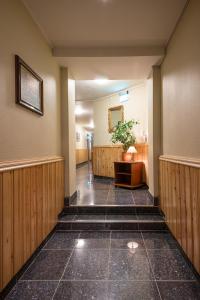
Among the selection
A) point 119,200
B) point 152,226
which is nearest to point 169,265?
point 152,226

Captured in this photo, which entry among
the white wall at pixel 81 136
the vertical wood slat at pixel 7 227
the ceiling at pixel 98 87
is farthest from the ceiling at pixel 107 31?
the white wall at pixel 81 136

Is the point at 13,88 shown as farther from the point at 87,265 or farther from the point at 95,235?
the point at 95,235

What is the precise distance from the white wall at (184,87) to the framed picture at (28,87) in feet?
5.44

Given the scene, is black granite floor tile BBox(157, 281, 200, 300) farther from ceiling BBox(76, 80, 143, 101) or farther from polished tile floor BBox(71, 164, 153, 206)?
ceiling BBox(76, 80, 143, 101)

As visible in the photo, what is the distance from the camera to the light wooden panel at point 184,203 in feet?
5.47

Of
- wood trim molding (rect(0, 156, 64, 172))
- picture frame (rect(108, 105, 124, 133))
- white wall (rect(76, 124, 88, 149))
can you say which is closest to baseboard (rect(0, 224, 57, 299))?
wood trim molding (rect(0, 156, 64, 172))

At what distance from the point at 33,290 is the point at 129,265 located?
0.92 m

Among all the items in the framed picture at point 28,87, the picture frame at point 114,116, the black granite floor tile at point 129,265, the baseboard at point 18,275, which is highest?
the picture frame at point 114,116

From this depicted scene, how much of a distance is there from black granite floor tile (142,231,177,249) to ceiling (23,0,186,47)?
2699 mm

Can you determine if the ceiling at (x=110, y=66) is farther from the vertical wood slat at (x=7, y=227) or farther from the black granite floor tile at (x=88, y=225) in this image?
the black granite floor tile at (x=88, y=225)

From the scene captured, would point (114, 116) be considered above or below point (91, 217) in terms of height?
above

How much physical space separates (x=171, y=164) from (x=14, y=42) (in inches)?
85.2

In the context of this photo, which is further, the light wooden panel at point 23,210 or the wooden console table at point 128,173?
the wooden console table at point 128,173

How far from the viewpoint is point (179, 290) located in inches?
61.9
